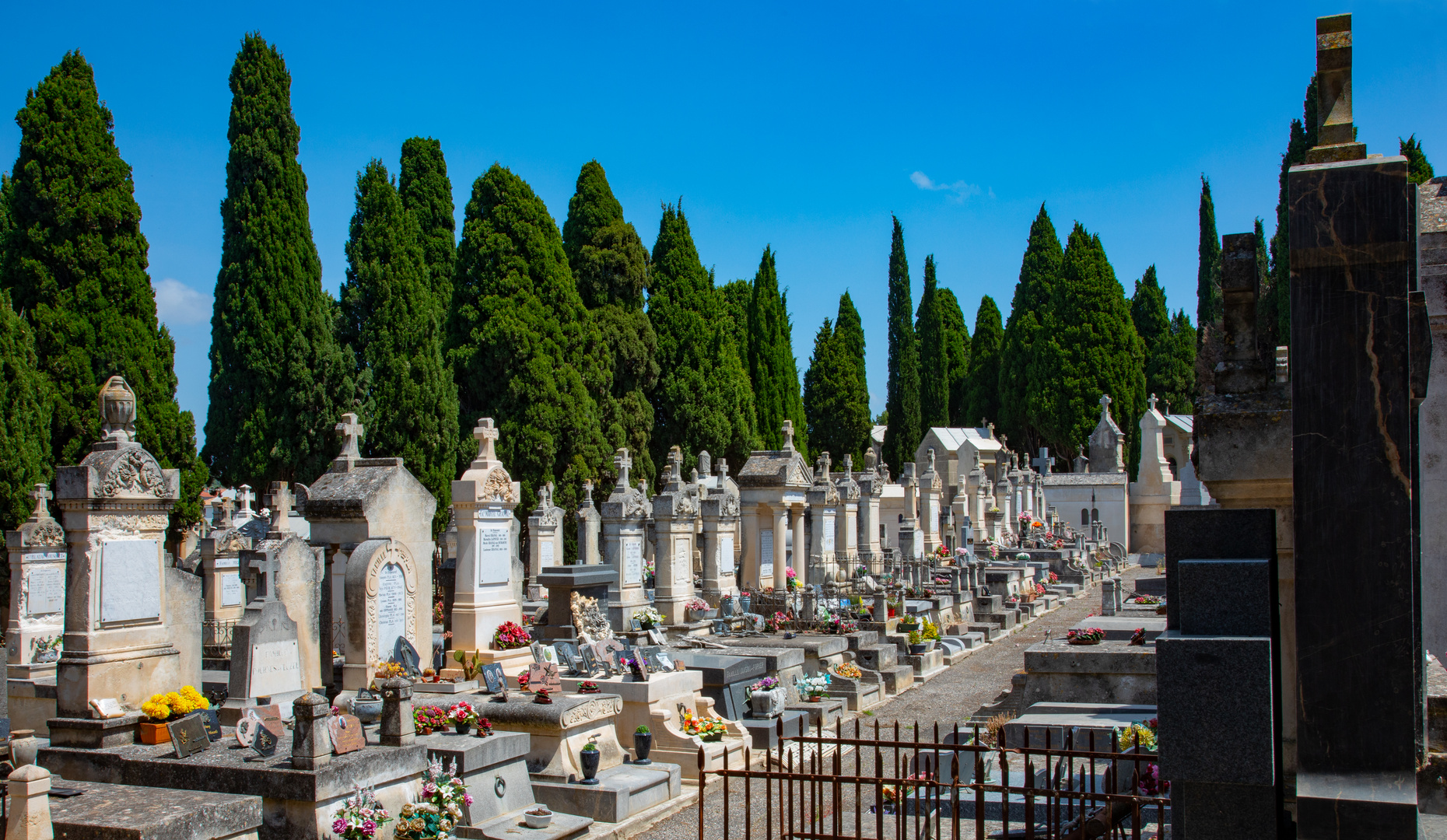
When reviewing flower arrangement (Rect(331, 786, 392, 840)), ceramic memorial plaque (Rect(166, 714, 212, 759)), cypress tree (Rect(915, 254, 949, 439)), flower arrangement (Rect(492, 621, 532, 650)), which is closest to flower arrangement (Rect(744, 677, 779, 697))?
flower arrangement (Rect(492, 621, 532, 650))

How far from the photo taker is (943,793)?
7434mm

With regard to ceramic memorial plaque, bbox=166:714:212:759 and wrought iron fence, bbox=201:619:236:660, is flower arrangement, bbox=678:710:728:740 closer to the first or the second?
ceramic memorial plaque, bbox=166:714:212:759

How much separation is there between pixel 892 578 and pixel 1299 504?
17148mm

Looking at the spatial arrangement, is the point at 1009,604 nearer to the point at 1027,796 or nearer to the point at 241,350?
the point at 1027,796

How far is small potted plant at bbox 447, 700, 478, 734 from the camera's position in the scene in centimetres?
772

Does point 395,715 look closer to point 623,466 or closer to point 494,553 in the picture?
point 494,553

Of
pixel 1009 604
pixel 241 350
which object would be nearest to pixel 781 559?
pixel 1009 604

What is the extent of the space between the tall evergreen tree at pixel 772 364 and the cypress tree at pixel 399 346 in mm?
16663

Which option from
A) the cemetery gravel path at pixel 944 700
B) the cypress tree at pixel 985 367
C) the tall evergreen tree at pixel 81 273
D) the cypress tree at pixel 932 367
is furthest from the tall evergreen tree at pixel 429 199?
the cypress tree at pixel 985 367

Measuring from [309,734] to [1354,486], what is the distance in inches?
222

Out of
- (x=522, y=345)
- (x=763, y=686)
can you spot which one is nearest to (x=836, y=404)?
(x=522, y=345)

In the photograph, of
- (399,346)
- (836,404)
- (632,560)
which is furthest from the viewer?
(836,404)

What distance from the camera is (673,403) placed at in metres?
34.4

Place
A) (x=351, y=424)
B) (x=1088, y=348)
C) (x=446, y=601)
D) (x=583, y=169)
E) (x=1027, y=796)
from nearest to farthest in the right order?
1. (x=1027, y=796)
2. (x=351, y=424)
3. (x=446, y=601)
4. (x=583, y=169)
5. (x=1088, y=348)
